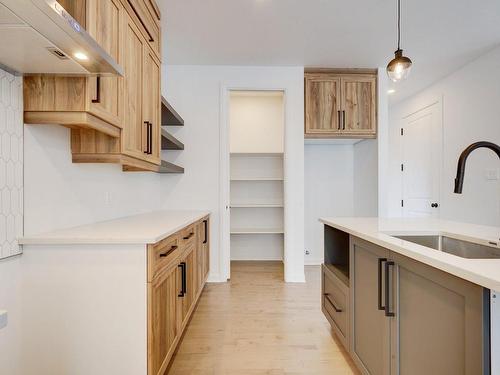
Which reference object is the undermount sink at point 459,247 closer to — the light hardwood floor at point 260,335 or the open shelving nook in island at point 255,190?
the light hardwood floor at point 260,335

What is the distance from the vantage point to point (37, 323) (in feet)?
4.39

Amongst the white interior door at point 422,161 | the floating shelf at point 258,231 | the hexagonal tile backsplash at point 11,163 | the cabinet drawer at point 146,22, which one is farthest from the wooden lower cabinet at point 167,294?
the white interior door at point 422,161

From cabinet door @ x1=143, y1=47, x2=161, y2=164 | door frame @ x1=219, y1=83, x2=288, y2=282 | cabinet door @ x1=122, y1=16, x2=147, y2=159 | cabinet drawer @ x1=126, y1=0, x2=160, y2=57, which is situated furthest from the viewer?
door frame @ x1=219, y1=83, x2=288, y2=282

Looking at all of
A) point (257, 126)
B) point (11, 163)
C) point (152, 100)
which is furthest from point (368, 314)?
point (257, 126)

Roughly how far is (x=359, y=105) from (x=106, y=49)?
9.91ft

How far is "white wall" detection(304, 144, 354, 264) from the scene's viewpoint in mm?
4320

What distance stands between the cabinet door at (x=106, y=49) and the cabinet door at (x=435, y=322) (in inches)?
63.5

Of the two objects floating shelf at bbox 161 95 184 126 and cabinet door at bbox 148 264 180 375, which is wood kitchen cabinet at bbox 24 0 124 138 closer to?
cabinet door at bbox 148 264 180 375

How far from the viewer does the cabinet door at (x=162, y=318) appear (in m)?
1.36

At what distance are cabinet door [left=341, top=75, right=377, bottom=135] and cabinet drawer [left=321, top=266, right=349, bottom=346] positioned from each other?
2.10m

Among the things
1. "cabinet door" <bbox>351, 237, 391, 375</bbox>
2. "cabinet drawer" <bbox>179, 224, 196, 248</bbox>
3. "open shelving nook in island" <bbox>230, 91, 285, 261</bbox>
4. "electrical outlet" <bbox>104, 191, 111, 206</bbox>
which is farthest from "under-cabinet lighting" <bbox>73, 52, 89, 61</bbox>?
"open shelving nook in island" <bbox>230, 91, 285, 261</bbox>

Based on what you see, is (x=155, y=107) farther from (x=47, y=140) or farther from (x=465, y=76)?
(x=465, y=76)

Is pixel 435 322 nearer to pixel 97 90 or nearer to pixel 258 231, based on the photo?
pixel 97 90

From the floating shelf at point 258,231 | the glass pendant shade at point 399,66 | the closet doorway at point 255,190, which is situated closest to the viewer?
the glass pendant shade at point 399,66
